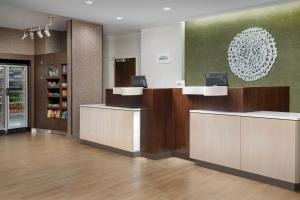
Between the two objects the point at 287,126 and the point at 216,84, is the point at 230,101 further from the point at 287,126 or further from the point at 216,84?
the point at 287,126

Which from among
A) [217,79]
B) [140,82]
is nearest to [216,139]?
[217,79]

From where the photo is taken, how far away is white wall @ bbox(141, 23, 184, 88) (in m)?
8.46

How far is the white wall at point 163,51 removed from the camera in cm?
846

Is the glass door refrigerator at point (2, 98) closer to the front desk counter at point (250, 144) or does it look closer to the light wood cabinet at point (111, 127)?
the light wood cabinet at point (111, 127)

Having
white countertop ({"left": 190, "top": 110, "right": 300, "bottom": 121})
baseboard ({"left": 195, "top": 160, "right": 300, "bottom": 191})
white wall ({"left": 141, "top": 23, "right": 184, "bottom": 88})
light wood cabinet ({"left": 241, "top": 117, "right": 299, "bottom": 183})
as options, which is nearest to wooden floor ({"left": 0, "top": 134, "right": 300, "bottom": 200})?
baseboard ({"left": 195, "top": 160, "right": 300, "bottom": 191})

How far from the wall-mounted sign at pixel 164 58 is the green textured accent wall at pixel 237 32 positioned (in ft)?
1.73

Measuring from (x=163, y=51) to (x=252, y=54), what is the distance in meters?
2.62

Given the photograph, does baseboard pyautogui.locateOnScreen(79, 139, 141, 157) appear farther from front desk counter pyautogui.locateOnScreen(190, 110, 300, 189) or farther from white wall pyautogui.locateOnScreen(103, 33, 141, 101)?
white wall pyautogui.locateOnScreen(103, 33, 141, 101)

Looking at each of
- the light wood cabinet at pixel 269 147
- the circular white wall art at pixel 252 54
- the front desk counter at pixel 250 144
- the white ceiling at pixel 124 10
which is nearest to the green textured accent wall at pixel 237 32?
the circular white wall art at pixel 252 54

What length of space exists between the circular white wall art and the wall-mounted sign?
5.98 ft

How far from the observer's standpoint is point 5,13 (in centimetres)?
739

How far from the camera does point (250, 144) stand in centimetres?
453

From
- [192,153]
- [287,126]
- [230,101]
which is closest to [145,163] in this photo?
[192,153]

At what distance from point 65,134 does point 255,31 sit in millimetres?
5547
